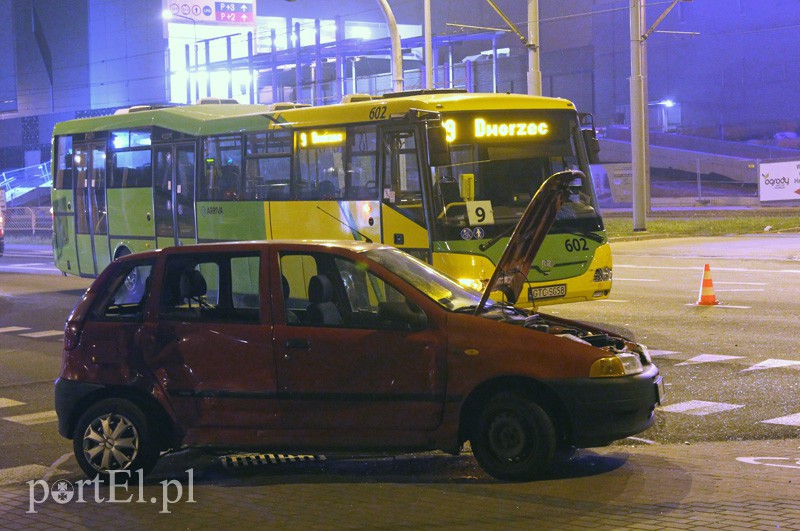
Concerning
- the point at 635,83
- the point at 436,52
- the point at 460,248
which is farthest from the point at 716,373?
the point at 436,52

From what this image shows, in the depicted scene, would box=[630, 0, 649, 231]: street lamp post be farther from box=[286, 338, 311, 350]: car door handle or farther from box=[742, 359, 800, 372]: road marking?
box=[286, 338, 311, 350]: car door handle

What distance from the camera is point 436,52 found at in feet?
197

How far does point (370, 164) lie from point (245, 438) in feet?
27.1

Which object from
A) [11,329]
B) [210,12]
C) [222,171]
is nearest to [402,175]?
[222,171]

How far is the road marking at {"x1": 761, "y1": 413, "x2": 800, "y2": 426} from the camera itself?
9.07 metres

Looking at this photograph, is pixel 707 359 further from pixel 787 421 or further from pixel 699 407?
pixel 787 421

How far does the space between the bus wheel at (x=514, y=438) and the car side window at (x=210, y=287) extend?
1800mm

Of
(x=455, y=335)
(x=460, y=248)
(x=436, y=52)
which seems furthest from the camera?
(x=436, y=52)

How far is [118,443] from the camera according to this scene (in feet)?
25.3

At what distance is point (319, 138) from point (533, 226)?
26.3ft

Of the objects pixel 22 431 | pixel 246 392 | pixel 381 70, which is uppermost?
pixel 381 70

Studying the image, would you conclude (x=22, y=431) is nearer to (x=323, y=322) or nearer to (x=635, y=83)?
(x=323, y=322)

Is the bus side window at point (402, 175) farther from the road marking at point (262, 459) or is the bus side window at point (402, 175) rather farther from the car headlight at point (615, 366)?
the car headlight at point (615, 366)

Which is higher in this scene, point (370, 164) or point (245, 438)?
point (370, 164)
